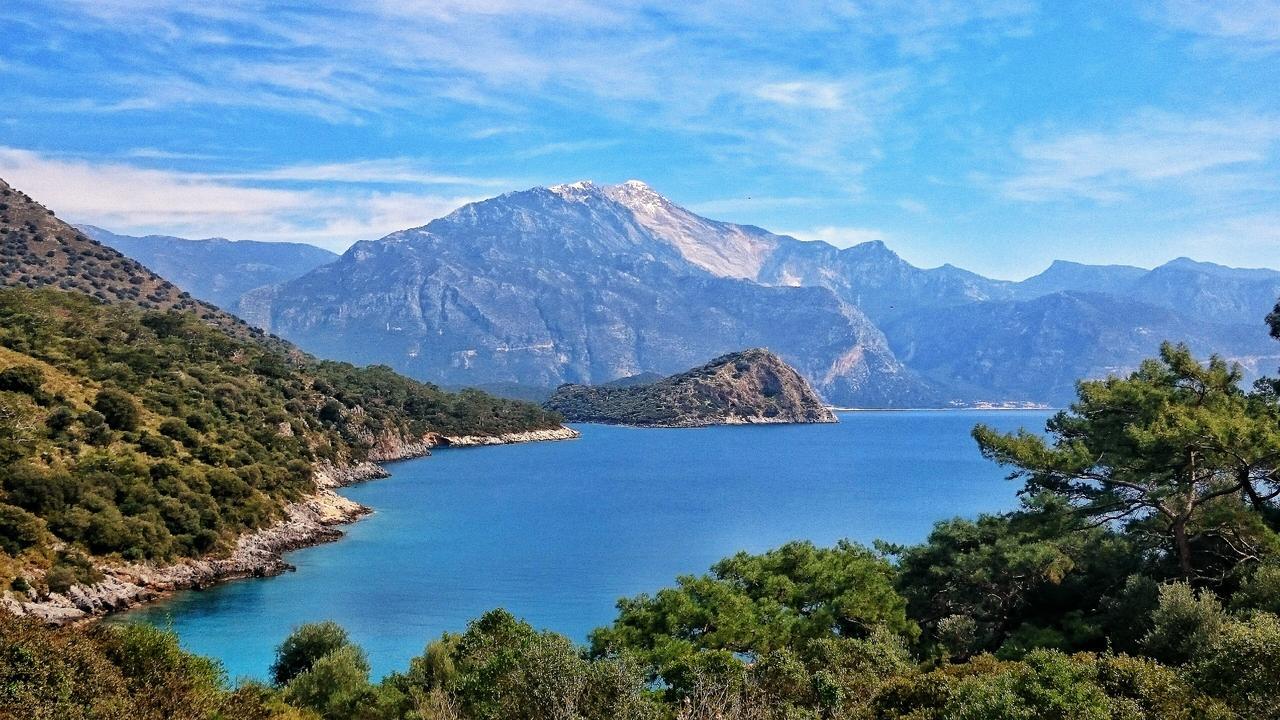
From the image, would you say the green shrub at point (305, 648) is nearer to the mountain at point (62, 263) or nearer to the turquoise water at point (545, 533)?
the turquoise water at point (545, 533)

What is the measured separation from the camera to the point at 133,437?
52.9 m

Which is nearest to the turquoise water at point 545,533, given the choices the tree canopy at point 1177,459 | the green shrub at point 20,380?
the green shrub at point 20,380

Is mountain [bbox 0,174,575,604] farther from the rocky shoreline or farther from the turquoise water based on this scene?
the turquoise water

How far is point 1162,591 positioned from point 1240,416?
590 centimetres

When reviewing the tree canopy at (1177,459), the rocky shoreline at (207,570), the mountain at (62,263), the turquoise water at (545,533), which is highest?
the mountain at (62,263)

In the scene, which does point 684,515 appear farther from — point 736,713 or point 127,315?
point 736,713

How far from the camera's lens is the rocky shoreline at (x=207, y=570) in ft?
119

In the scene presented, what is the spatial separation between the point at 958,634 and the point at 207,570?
3867cm

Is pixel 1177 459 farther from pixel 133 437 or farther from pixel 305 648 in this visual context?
pixel 133 437

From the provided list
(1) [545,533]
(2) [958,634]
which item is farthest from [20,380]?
(2) [958,634]

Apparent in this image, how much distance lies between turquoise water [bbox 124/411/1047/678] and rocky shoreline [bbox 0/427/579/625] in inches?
50.9

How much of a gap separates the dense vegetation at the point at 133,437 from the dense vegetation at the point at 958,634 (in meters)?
18.7

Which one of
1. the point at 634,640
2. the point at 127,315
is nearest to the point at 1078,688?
the point at 634,640

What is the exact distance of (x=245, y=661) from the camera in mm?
34719
